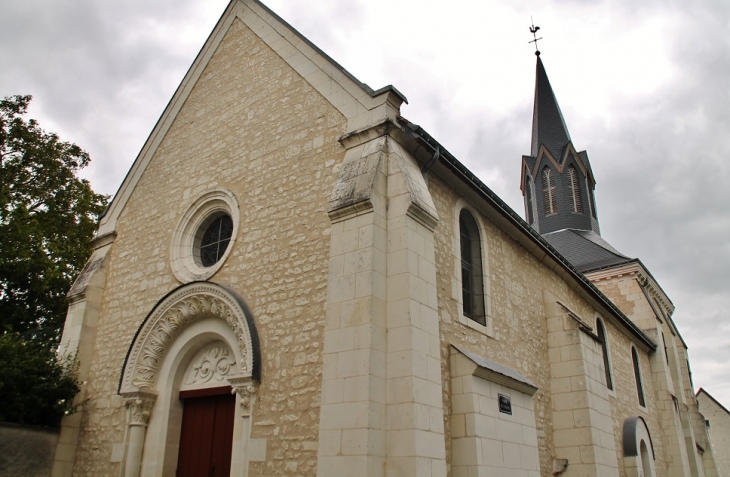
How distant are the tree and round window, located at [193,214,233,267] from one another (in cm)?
619

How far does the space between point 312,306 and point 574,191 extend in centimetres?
2129

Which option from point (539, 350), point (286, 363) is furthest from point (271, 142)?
point (539, 350)

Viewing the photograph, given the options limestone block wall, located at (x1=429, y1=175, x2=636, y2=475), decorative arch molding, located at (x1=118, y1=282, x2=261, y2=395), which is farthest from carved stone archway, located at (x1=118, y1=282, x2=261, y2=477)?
limestone block wall, located at (x1=429, y1=175, x2=636, y2=475)

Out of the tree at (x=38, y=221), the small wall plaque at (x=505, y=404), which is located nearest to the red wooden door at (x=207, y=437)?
the small wall plaque at (x=505, y=404)

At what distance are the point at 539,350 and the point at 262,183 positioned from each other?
19.2ft

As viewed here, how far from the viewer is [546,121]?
27.8 meters

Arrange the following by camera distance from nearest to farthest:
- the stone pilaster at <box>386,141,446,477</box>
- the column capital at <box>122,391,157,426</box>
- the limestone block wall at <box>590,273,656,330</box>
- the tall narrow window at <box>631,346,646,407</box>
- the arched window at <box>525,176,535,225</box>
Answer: the stone pilaster at <box>386,141,446,477</box>, the column capital at <box>122,391,157,426</box>, the tall narrow window at <box>631,346,646,407</box>, the limestone block wall at <box>590,273,656,330</box>, the arched window at <box>525,176,535,225</box>

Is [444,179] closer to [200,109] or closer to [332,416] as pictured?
[332,416]

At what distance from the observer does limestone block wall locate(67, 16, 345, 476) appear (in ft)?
23.2

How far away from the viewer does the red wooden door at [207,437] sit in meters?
7.89

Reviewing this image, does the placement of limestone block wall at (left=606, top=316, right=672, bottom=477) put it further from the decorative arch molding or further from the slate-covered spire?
the decorative arch molding

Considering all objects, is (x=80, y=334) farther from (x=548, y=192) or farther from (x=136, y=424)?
(x=548, y=192)

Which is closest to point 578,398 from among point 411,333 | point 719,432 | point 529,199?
point 411,333

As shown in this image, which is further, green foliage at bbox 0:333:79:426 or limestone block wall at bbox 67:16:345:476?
green foliage at bbox 0:333:79:426
